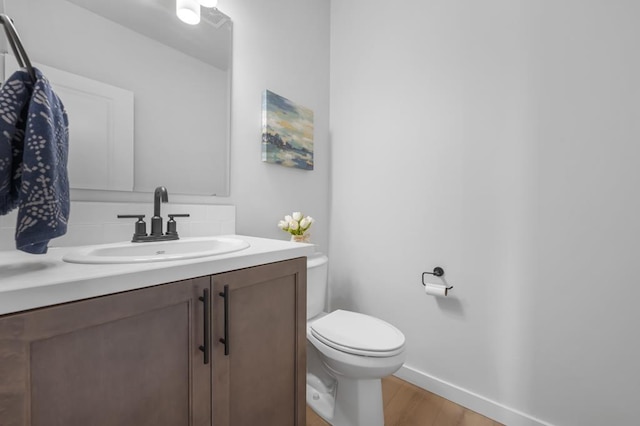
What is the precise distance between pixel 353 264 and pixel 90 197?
1.46m

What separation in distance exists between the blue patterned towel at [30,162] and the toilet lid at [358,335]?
1.00m

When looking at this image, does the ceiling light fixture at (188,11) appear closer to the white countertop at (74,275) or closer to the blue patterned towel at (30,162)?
the blue patterned towel at (30,162)

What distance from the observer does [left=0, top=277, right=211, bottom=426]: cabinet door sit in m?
0.46

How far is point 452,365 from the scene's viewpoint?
1.47 m

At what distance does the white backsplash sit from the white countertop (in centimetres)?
8

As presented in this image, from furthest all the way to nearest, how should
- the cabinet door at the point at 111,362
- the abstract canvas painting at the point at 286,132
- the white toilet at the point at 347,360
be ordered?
the abstract canvas painting at the point at 286,132 < the white toilet at the point at 347,360 < the cabinet door at the point at 111,362

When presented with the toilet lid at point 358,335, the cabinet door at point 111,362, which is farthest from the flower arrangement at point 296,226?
the cabinet door at point 111,362

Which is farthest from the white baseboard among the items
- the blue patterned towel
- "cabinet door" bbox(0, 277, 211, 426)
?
the blue patterned towel

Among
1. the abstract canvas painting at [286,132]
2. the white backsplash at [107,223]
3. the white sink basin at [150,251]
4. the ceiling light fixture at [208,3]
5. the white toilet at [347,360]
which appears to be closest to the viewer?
the white sink basin at [150,251]

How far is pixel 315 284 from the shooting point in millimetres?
1413

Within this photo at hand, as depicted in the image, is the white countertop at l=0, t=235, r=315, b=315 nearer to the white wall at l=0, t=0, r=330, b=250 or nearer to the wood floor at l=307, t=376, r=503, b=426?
the white wall at l=0, t=0, r=330, b=250

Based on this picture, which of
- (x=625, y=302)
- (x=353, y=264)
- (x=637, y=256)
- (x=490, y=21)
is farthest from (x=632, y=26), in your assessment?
(x=353, y=264)

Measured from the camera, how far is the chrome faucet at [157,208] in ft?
3.33

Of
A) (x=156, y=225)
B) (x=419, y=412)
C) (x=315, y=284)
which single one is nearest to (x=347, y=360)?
(x=315, y=284)
